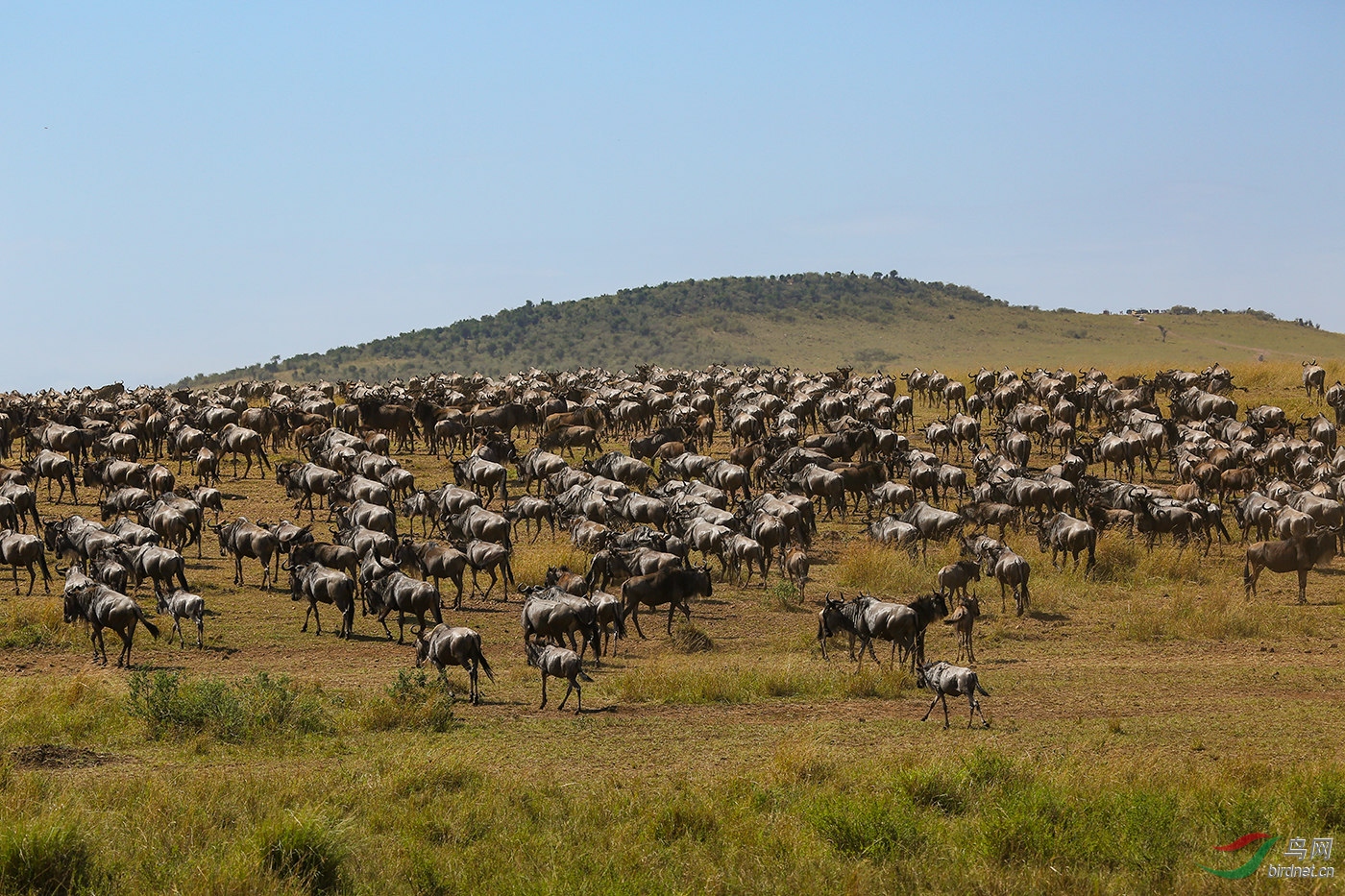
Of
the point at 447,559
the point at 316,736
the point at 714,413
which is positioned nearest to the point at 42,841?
the point at 316,736

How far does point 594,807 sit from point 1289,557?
17.5 meters

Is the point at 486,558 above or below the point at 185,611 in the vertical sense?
above

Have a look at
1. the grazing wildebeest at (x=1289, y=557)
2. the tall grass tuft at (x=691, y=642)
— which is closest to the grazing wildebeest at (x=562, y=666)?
the tall grass tuft at (x=691, y=642)

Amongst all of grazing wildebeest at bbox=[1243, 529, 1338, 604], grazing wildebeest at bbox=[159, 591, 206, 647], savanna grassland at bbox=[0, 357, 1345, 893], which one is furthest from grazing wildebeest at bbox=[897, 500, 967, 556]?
grazing wildebeest at bbox=[159, 591, 206, 647]

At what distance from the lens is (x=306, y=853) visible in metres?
10.3

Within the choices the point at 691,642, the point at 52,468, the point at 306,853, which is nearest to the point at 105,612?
the point at 691,642

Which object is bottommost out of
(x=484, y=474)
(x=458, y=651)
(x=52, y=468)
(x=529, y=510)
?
(x=458, y=651)

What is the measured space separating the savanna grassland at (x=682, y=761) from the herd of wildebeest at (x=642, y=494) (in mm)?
917

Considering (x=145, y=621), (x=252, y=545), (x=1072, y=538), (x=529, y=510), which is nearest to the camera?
(x=145, y=621)

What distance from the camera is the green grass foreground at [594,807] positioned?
408 inches

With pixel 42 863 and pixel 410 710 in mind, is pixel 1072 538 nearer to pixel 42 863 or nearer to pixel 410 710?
pixel 410 710

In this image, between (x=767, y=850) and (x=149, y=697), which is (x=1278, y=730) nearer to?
(x=767, y=850)

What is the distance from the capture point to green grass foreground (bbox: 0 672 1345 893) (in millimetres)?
10352

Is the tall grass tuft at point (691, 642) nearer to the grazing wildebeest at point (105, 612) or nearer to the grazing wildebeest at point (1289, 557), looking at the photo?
the grazing wildebeest at point (105, 612)
